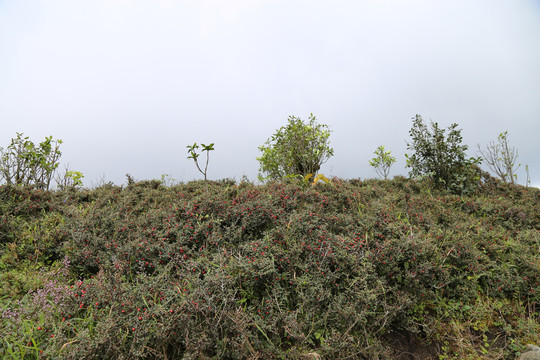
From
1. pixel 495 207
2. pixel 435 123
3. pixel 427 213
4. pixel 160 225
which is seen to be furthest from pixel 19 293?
pixel 435 123

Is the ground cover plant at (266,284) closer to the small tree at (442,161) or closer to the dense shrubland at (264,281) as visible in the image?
the dense shrubland at (264,281)

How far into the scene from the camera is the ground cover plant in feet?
9.55

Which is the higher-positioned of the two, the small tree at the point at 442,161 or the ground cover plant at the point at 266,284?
the small tree at the point at 442,161

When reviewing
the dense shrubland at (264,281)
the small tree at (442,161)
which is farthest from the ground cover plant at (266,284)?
the small tree at (442,161)

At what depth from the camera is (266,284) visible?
3.36 metres

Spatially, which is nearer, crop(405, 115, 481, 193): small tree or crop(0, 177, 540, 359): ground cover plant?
crop(0, 177, 540, 359): ground cover plant

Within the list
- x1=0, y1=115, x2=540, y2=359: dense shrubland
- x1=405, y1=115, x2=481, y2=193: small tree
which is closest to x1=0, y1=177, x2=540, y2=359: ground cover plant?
x1=0, y1=115, x2=540, y2=359: dense shrubland

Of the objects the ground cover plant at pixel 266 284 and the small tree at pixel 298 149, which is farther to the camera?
the small tree at pixel 298 149

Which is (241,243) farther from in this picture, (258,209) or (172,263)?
(172,263)

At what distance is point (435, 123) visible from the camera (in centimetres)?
918

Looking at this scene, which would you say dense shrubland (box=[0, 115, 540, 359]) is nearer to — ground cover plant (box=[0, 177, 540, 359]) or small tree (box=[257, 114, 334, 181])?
ground cover plant (box=[0, 177, 540, 359])

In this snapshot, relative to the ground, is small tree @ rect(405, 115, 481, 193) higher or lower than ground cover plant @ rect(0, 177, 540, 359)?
higher

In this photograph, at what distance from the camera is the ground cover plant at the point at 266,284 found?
115 inches

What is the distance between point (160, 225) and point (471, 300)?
4451 mm
